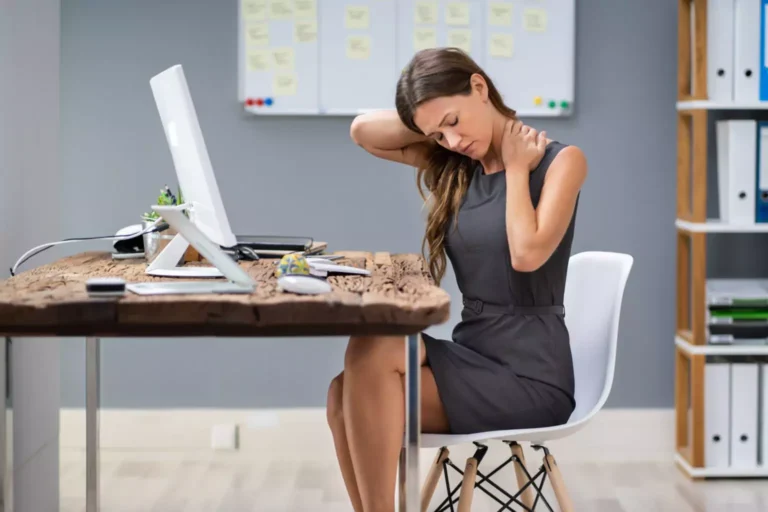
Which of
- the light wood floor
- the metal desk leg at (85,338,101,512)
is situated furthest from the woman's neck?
the light wood floor

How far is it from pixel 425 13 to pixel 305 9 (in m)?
0.41

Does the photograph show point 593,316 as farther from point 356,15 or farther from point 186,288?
point 356,15

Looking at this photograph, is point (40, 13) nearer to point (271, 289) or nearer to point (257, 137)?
point (257, 137)

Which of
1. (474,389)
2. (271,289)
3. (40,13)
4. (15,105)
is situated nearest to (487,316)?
(474,389)

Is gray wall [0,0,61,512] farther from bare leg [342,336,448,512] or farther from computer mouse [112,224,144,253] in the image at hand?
bare leg [342,336,448,512]

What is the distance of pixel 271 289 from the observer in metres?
1.60

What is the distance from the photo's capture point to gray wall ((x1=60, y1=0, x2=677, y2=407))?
131 inches

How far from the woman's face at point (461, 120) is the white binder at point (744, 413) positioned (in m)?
1.54

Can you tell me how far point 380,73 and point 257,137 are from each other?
1.59 feet

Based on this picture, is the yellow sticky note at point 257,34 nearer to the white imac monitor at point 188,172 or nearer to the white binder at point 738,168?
the white imac monitor at point 188,172

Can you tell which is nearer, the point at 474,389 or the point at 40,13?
the point at 474,389

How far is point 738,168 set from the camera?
3068mm

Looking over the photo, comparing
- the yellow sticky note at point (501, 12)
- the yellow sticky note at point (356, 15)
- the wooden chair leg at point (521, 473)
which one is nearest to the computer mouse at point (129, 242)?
the wooden chair leg at point (521, 473)

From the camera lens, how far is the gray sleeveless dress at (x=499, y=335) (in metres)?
1.91
